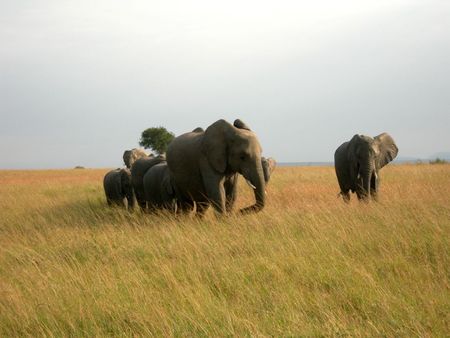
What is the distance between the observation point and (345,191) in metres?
13.1

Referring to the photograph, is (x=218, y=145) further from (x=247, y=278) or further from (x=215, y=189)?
(x=247, y=278)

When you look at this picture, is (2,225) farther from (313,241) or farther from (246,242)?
(313,241)

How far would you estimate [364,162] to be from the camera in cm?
1159

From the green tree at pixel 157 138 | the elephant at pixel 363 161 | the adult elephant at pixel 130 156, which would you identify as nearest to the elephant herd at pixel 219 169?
the elephant at pixel 363 161

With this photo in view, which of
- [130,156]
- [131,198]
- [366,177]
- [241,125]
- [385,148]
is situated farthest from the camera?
[130,156]

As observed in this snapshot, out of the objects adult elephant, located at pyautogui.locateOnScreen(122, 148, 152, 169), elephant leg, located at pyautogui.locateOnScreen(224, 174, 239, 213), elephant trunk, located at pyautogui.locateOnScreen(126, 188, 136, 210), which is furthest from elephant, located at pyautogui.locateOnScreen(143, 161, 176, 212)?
adult elephant, located at pyautogui.locateOnScreen(122, 148, 152, 169)

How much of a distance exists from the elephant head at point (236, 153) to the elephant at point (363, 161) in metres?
3.17

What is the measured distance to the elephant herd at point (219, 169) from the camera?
9172 millimetres

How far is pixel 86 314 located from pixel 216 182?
17.3ft

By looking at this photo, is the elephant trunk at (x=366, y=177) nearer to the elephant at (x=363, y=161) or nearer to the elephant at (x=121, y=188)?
the elephant at (x=363, y=161)

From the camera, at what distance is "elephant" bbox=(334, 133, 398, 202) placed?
11531 millimetres

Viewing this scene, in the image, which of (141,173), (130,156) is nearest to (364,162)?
(141,173)

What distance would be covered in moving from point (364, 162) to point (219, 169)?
13.2 ft

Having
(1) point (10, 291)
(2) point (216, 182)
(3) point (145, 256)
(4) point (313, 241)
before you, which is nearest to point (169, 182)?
(2) point (216, 182)
